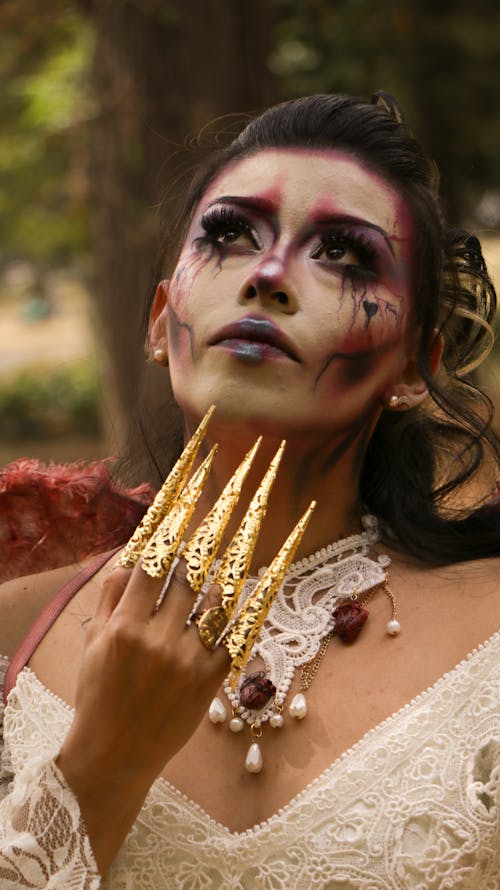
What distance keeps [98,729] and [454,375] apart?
1.22 m

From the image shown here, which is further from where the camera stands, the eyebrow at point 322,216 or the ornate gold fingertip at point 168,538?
the eyebrow at point 322,216

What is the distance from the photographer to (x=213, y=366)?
2.26 metres

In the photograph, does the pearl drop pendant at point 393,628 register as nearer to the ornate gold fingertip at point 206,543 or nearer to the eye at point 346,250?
the ornate gold fingertip at point 206,543

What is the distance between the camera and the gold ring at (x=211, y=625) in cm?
190

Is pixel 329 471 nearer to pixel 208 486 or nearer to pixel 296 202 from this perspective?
pixel 208 486

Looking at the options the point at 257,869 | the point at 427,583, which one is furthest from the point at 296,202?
the point at 257,869

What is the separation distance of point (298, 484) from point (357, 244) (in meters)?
0.48

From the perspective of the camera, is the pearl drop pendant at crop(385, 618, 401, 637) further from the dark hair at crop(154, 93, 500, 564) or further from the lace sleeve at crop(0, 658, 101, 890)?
the lace sleeve at crop(0, 658, 101, 890)

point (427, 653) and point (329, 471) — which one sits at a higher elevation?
point (329, 471)

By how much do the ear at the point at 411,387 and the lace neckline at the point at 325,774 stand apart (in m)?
0.52

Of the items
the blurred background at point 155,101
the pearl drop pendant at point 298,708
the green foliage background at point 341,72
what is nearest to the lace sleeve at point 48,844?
the pearl drop pendant at point 298,708

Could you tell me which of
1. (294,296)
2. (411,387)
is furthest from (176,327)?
(411,387)

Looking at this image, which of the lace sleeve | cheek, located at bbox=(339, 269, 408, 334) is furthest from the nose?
the lace sleeve

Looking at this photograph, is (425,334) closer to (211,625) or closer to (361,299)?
(361,299)
